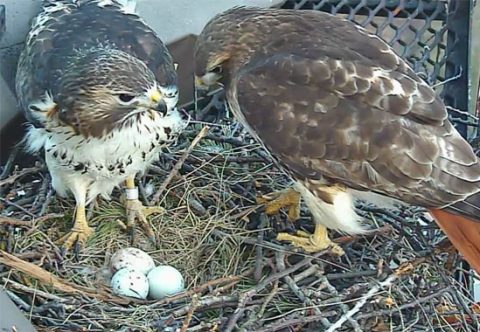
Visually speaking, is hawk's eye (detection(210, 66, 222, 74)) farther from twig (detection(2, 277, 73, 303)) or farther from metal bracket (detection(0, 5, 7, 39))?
twig (detection(2, 277, 73, 303))

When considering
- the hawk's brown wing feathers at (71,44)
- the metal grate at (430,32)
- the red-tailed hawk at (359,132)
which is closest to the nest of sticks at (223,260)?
the red-tailed hawk at (359,132)

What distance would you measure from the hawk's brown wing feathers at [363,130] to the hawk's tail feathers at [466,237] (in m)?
0.11

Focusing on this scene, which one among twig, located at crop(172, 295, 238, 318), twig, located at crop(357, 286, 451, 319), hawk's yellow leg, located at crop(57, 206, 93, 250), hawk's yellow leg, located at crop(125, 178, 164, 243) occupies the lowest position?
hawk's yellow leg, located at crop(57, 206, 93, 250)

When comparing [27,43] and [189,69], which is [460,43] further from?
[27,43]

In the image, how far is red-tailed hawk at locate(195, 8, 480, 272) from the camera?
374 cm

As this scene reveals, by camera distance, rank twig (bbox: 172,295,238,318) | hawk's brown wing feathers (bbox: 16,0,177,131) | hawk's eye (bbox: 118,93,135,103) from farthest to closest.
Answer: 1. hawk's brown wing feathers (bbox: 16,0,177,131)
2. hawk's eye (bbox: 118,93,135,103)
3. twig (bbox: 172,295,238,318)

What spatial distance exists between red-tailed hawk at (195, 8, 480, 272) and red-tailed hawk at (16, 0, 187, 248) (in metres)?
0.36

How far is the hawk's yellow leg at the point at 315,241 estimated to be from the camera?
3.96 metres

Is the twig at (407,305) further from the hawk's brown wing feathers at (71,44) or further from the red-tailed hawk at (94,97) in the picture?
the hawk's brown wing feathers at (71,44)

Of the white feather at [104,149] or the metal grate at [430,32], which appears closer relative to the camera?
the white feather at [104,149]

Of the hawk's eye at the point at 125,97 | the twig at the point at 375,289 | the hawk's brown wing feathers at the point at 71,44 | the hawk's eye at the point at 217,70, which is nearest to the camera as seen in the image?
the twig at the point at 375,289

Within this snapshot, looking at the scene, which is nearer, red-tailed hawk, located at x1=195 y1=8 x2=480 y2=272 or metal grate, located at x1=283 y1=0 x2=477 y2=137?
red-tailed hawk, located at x1=195 y1=8 x2=480 y2=272

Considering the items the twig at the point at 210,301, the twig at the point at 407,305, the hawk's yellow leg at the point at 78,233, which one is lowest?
the hawk's yellow leg at the point at 78,233

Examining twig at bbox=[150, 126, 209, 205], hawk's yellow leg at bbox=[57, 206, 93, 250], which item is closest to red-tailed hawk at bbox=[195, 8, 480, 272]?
twig at bbox=[150, 126, 209, 205]
